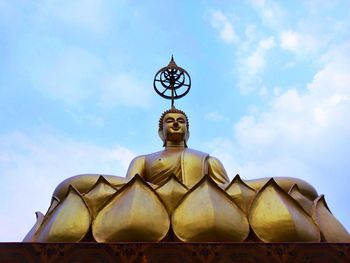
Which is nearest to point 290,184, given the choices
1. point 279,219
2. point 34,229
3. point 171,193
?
→ point 279,219

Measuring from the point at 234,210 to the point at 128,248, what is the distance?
79 centimetres

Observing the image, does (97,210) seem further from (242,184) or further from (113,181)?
(242,184)

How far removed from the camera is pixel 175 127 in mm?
5844

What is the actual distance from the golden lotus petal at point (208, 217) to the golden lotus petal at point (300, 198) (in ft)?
1.96

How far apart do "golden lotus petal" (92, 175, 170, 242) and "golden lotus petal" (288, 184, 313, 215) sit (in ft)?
3.38

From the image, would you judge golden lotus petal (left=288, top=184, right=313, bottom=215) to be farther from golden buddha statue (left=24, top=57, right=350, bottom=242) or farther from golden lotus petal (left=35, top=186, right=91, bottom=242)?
golden lotus petal (left=35, top=186, right=91, bottom=242)

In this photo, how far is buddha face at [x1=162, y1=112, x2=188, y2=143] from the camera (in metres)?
5.82

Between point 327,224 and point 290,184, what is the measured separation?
531 millimetres

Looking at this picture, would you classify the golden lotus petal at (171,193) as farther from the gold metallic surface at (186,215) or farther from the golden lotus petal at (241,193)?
the golden lotus petal at (241,193)

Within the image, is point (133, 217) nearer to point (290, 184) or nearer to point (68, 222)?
point (68, 222)

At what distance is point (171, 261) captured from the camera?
3.32 m

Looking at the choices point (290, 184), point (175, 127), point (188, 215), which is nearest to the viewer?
point (188, 215)

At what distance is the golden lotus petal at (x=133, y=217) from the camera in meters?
3.55

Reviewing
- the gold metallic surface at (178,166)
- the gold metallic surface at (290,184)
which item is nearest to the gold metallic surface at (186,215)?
the gold metallic surface at (290,184)
